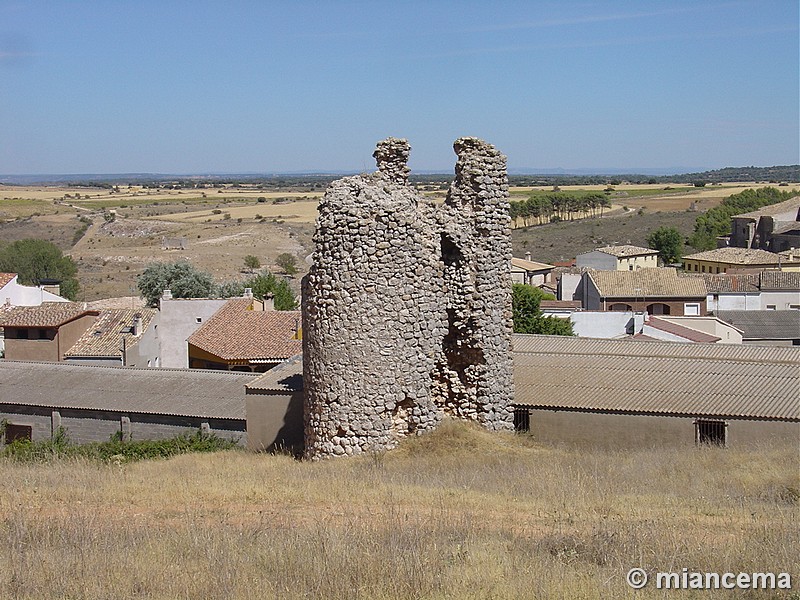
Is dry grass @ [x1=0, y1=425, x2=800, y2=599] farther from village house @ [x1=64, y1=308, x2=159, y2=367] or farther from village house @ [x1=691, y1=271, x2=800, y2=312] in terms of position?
village house @ [x1=691, y1=271, x2=800, y2=312]

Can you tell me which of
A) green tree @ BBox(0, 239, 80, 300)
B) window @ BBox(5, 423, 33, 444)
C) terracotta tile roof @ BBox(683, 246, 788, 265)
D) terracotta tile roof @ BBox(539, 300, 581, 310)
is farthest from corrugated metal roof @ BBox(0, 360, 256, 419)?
terracotta tile roof @ BBox(683, 246, 788, 265)

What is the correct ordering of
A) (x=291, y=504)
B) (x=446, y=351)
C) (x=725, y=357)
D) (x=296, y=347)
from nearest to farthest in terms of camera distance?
(x=291, y=504), (x=446, y=351), (x=725, y=357), (x=296, y=347)

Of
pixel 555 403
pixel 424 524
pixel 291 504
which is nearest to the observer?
pixel 424 524

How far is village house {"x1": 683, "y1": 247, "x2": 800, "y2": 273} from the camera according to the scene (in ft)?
223

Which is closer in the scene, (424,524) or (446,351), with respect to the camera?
(424,524)

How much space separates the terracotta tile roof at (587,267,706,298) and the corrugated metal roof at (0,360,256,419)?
3246 centimetres

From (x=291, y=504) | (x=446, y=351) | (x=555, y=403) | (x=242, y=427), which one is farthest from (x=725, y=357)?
(x=291, y=504)

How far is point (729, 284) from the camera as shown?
54156mm

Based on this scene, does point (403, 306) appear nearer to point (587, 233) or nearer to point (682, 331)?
point (682, 331)

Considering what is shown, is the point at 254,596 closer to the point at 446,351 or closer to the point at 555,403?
the point at 446,351

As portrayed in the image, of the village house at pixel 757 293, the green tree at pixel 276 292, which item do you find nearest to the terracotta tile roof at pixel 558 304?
the village house at pixel 757 293

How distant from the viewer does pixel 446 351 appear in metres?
18.5

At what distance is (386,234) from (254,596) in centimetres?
911

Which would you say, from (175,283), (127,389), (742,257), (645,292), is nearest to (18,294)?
(175,283)
